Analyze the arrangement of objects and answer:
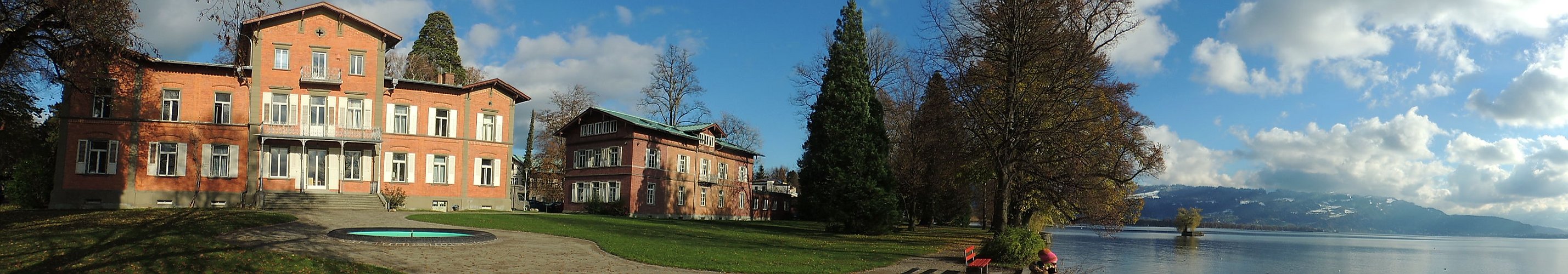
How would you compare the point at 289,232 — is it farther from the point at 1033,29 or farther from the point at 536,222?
the point at 1033,29

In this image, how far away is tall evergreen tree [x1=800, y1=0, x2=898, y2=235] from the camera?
32.9m

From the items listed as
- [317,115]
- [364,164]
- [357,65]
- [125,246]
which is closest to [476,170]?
[364,164]

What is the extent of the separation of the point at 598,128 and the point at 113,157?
73.4 feet

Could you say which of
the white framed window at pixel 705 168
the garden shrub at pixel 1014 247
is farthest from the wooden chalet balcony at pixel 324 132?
the garden shrub at pixel 1014 247

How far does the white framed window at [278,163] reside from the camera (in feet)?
113

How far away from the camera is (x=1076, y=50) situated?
22922 mm

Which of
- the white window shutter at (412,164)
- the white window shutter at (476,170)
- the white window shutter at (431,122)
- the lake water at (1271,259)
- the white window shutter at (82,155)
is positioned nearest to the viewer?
the lake water at (1271,259)

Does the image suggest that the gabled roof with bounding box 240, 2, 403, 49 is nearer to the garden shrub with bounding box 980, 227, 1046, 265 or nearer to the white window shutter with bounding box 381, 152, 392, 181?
the white window shutter with bounding box 381, 152, 392, 181

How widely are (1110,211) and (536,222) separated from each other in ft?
67.0

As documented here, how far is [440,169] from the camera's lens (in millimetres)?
38062

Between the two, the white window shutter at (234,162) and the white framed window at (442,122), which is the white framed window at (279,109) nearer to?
the white window shutter at (234,162)

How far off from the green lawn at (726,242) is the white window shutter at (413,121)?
7.56 m

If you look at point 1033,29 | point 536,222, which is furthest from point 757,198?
point 1033,29

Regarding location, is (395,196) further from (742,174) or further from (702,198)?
(742,174)
